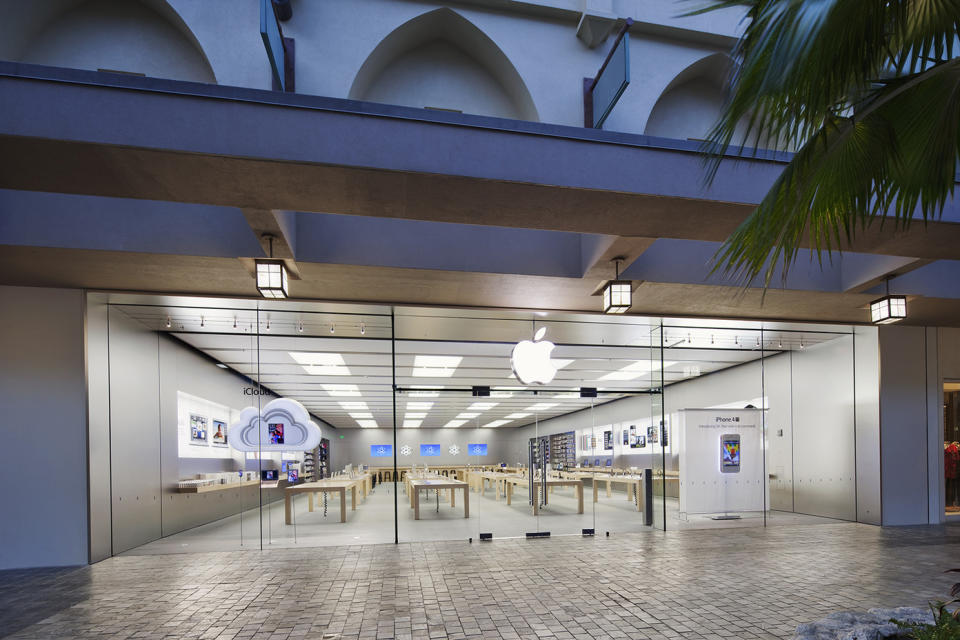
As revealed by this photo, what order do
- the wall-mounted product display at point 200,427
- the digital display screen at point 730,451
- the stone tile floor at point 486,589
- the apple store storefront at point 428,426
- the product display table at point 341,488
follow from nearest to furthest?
the stone tile floor at point 486,589 → the apple store storefront at point 428,426 → the wall-mounted product display at point 200,427 → the product display table at point 341,488 → the digital display screen at point 730,451

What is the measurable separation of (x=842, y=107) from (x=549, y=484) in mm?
8201

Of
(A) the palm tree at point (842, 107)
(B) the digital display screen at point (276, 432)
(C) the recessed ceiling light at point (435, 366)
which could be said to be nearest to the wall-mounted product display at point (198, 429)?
(B) the digital display screen at point (276, 432)

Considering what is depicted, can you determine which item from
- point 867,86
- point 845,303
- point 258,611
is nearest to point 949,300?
point 845,303

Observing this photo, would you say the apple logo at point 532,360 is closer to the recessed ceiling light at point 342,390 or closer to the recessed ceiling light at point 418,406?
the recessed ceiling light at point 418,406

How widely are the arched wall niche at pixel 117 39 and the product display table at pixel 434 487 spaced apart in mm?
6675

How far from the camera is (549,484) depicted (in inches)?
388

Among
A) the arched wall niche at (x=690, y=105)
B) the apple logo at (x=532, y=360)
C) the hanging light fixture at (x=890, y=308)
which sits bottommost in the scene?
the apple logo at (x=532, y=360)

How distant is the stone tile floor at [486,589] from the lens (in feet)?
15.7

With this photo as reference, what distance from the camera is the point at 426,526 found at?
9.31m

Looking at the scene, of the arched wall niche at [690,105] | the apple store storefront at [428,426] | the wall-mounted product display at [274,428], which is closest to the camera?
the arched wall niche at [690,105]

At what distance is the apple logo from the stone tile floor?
2612 millimetres

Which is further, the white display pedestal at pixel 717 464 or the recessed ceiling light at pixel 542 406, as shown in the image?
the white display pedestal at pixel 717 464

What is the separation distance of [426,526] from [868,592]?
6.06m

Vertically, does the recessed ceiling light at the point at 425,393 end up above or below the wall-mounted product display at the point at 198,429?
above
